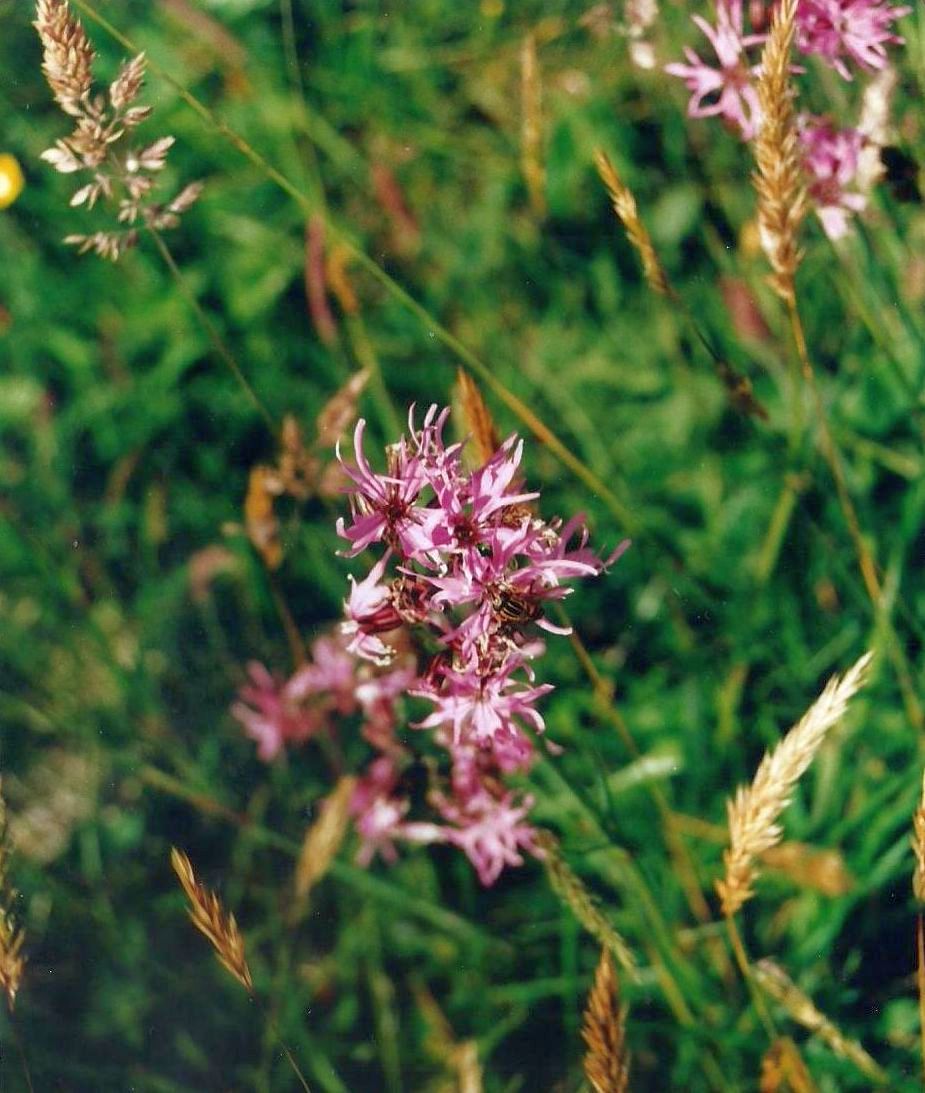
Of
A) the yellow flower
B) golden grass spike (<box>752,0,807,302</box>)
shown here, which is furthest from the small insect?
the yellow flower

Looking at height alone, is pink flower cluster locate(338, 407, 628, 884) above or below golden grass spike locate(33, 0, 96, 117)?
below

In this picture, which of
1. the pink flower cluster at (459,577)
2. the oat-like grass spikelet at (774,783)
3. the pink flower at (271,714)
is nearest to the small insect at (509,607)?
the pink flower cluster at (459,577)

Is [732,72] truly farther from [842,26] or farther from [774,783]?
[774,783]

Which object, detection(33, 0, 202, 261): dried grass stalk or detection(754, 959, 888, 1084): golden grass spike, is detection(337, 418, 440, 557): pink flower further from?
detection(754, 959, 888, 1084): golden grass spike

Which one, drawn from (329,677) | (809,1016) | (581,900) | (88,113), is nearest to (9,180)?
(88,113)

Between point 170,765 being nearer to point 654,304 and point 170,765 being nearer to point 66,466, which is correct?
point 66,466

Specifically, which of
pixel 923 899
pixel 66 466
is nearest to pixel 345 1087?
pixel 923 899
